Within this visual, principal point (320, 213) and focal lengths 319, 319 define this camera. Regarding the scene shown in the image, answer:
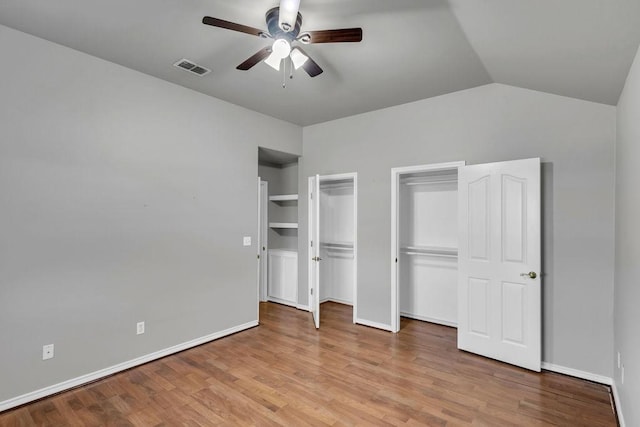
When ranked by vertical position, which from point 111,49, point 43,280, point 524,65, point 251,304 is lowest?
point 251,304

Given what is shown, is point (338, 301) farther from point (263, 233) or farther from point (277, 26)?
point (277, 26)

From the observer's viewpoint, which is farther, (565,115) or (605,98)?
(565,115)

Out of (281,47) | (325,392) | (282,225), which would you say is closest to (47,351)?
(325,392)

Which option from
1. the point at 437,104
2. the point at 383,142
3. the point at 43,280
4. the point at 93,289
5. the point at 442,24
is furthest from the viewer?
the point at 383,142

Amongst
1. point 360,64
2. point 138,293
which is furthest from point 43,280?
point 360,64

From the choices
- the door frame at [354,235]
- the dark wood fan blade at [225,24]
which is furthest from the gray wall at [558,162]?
the dark wood fan blade at [225,24]

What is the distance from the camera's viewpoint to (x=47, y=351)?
8.73 feet

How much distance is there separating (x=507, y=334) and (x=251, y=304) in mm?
3027

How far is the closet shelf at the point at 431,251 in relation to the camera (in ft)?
14.1

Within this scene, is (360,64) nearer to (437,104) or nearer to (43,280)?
(437,104)

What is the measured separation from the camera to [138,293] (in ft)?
10.5

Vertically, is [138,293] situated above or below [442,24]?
below

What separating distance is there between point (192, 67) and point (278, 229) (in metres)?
3.36

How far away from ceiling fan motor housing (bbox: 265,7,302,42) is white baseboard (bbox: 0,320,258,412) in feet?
10.7
